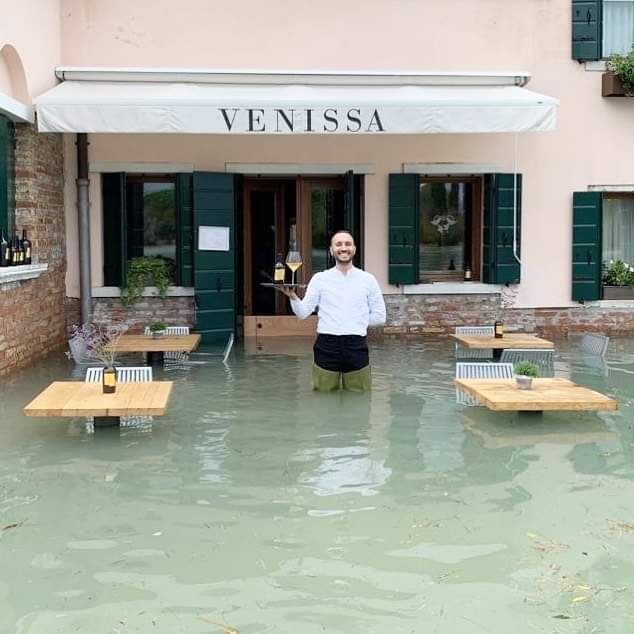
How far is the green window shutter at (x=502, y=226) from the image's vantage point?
43.1ft

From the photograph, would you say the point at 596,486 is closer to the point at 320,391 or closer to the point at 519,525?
the point at 519,525

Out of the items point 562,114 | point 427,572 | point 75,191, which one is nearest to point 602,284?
point 562,114

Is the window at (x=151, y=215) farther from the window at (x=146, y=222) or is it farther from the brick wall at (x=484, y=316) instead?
the brick wall at (x=484, y=316)

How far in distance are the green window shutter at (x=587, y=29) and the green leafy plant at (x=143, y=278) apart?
660 cm

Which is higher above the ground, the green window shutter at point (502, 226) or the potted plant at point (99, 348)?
the green window shutter at point (502, 226)

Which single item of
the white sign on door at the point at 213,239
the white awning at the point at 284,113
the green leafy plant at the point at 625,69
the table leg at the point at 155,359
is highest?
the green leafy plant at the point at 625,69

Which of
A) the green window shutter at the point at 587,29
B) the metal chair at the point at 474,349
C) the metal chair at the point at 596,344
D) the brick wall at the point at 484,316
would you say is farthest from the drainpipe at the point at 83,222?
the green window shutter at the point at 587,29

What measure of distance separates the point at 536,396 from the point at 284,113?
502 centimetres

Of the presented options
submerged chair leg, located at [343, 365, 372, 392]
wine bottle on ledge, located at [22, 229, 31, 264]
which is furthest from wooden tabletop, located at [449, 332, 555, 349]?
wine bottle on ledge, located at [22, 229, 31, 264]

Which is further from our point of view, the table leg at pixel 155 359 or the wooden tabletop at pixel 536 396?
the table leg at pixel 155 359

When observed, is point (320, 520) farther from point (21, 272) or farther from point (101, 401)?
point (21, 272)

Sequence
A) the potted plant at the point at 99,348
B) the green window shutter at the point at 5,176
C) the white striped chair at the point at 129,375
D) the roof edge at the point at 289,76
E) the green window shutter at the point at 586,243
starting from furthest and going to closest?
the green window shutter at the point at 586,243
the roof edge at the point at 289,76
the green window shutter at the point at 5,176
the white striped chair at the point at 129,375
the potted plant at the point at 99,348

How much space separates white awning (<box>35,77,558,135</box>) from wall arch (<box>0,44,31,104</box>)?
0.24 m

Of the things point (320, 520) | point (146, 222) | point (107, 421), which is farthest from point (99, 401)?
point (146, 222)
